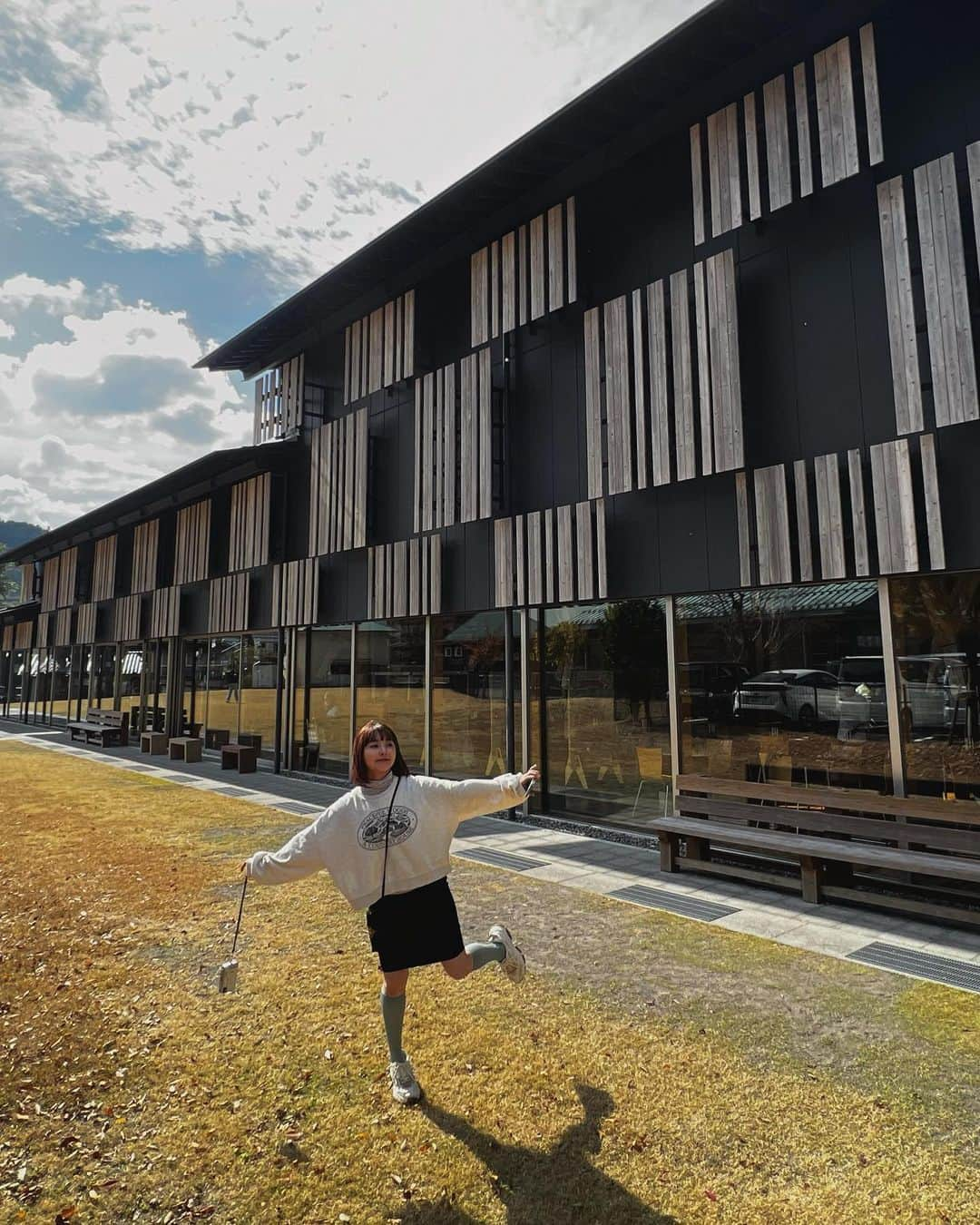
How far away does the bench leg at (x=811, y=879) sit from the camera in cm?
651

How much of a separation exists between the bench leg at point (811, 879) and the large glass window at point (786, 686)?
130cm

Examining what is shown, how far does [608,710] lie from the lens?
9773 millimetres

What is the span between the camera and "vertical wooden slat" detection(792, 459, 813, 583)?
7.49 m

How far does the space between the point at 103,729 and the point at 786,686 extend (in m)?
20.1

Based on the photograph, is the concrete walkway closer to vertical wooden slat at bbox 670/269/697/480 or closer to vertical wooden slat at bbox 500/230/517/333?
vertical wooden slat at bbox 670/269/697/480

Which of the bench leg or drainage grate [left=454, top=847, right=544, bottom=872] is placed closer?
the bench leg

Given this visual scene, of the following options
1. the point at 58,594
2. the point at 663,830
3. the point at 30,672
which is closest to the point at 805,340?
the point at 663,830

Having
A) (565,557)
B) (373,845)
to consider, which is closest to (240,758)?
(565,557)

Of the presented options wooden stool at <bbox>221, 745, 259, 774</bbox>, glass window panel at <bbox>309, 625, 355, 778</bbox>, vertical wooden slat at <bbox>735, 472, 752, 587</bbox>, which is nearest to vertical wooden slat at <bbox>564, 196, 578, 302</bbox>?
vertical wooden slat at <bbox>735, 472, 752, 587</bbox>

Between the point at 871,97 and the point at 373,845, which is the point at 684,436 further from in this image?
the point at 373,845

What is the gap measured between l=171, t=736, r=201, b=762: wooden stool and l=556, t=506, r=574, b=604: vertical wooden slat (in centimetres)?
1218

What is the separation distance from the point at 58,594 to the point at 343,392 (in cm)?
1975

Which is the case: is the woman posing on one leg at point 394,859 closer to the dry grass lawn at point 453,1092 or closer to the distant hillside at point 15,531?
the dry grass lawn at point 453,1092

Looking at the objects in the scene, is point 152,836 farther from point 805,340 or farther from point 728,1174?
point 805,340
